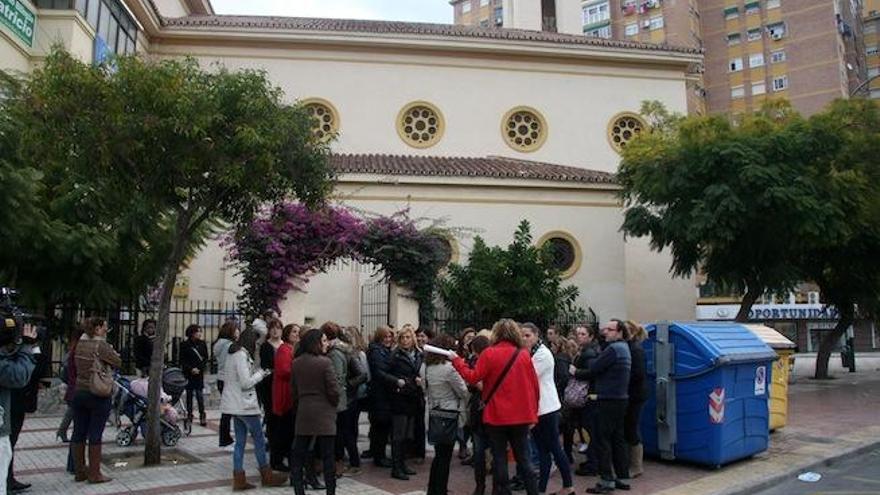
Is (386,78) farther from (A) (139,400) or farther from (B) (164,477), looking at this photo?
(B) (164,477)

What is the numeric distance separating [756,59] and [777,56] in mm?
1644

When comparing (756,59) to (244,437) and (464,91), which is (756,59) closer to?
(464,91)

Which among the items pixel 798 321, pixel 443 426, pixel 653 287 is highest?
pixel 653 287

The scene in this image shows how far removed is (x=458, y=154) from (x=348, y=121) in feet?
12.7

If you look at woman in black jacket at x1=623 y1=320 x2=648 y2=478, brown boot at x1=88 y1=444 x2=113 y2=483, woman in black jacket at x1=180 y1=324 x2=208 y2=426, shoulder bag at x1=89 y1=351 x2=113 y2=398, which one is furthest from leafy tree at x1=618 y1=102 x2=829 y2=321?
brown boot at x1=88 y1=444 x2=113 y2=483

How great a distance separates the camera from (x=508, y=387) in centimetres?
666

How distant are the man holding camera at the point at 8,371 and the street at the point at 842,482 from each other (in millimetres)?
7574

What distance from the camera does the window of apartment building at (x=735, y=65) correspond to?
192 feet

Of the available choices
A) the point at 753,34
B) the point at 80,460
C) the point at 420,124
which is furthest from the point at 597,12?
Result: the point at 80,460

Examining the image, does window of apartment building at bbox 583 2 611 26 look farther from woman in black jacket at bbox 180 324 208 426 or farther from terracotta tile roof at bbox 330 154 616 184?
woman in black jacket at bbox 180 324 208 426

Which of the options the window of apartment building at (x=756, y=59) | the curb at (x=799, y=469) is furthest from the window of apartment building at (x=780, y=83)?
the curb at (x=799, y=469)

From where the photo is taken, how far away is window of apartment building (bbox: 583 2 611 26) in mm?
65000

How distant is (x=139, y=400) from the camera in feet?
33.2

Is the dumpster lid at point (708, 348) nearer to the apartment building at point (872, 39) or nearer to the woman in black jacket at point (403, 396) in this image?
the woman in black jacket at point (403, 396)
